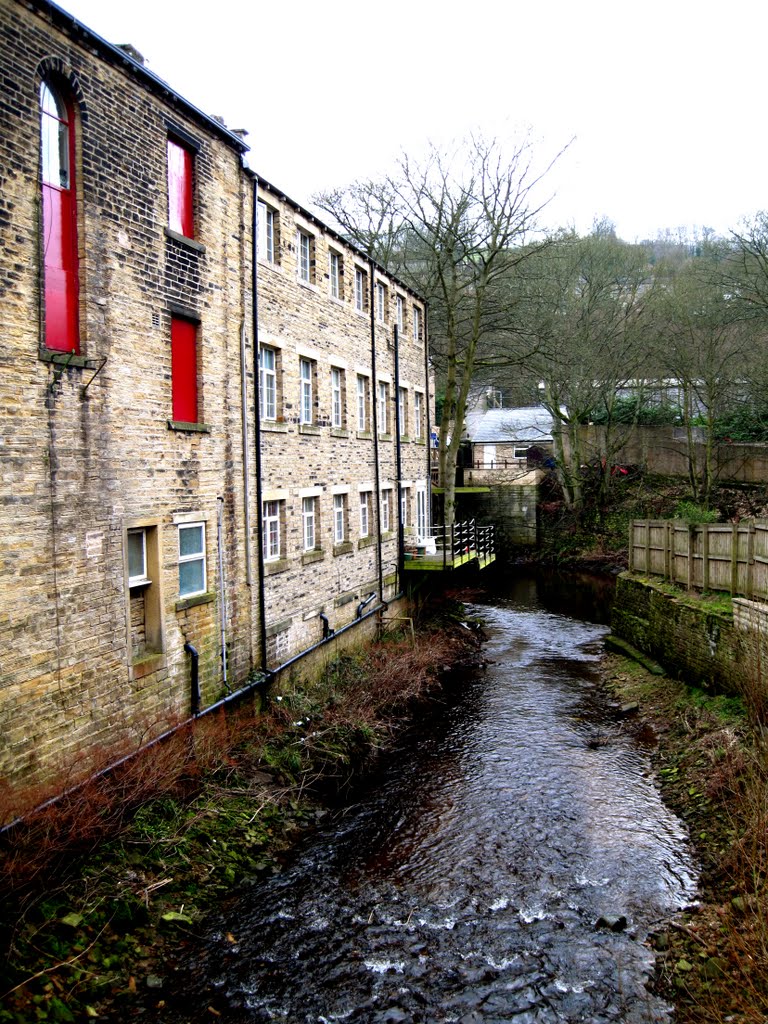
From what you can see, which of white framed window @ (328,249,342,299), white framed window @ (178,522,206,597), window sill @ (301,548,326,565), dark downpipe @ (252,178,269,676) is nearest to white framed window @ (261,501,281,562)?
dark downpipe @ (252,178,269,676)

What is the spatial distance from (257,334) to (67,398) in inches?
214

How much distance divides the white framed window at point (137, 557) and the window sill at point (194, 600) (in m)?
0.75

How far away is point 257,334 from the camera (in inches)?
550

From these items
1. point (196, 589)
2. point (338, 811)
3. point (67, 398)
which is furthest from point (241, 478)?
point (338, 811)

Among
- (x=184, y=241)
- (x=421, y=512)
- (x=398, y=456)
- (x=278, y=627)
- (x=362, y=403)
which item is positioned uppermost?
(x=184, y=241)

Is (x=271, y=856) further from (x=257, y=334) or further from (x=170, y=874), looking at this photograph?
(x=257, y=334)

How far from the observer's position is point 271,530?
14930 millimetres

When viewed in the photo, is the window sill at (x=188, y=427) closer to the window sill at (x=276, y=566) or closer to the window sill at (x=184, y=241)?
the window sill at (x=184, y=241)

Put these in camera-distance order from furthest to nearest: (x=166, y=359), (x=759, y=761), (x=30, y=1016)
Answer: (x=166, y=359) < (x=759, y=761) < (x=30, y=1016)

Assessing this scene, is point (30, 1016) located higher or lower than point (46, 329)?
lower

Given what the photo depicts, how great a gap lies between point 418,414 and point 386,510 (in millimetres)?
5148

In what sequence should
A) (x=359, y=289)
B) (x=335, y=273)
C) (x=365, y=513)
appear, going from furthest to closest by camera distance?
1. (x=365, y=513)
2. (x=359, y=289)
3. (x=335, y=273)

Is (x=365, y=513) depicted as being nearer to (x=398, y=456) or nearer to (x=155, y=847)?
(x=398, y=456)

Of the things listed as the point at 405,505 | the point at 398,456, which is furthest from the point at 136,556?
the point at 405,505
